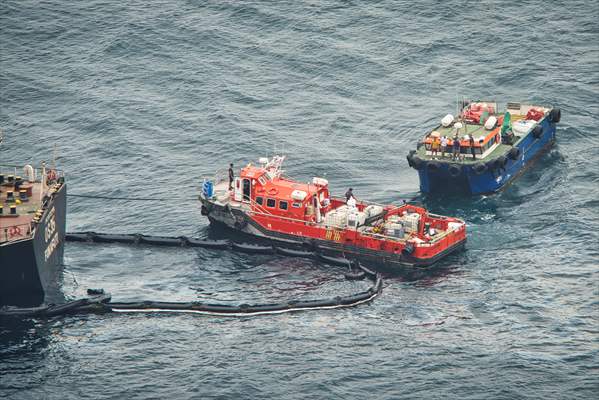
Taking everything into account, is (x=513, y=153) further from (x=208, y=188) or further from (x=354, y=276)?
(x=208, y=188)

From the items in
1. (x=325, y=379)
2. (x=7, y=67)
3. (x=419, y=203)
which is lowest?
(x=325, y=379)

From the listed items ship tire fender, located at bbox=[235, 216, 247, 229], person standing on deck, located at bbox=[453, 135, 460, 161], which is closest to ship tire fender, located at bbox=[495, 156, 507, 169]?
person standing on deck, located at bbox=[453, 135, 460, 161]

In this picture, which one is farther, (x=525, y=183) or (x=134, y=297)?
(x=525, y=183)

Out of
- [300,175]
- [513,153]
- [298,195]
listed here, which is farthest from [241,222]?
[513,153]

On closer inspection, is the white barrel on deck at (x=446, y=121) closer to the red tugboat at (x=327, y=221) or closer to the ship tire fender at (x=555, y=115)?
the ship tire fender at (x=555, y=115)

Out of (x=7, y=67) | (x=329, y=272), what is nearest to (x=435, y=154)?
(x=329, y=272)

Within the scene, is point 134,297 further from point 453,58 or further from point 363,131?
point 453,58
